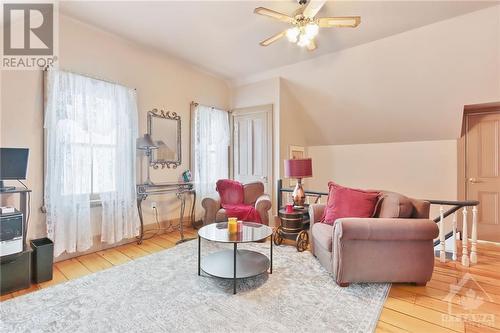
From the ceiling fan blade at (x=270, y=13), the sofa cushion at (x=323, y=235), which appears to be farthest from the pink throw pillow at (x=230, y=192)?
the ceiling fan blade at (x=270, y=13)

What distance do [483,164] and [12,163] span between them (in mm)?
6165

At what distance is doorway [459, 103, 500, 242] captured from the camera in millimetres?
3820

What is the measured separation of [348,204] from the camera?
2.72m

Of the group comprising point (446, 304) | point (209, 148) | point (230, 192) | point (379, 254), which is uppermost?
point (209, 148)

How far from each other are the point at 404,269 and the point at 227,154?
348 cm

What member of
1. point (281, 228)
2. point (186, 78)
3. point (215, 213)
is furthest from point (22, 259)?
point (186, 78)

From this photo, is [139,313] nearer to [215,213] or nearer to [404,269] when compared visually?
[215,213]

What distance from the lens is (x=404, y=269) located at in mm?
2281

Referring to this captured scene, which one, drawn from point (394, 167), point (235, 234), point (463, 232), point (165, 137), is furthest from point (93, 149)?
point (394, 167)

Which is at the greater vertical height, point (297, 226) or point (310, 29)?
point (310, 29)

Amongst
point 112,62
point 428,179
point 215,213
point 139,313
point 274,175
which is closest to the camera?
point 139,313

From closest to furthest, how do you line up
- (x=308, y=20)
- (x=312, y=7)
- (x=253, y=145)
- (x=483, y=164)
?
(x=312, y=7)
(x=308, y=20)
(x=483, y=164)
(x=253, y=145)

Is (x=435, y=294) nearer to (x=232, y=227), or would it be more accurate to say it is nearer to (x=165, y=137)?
(x=232, y=227)

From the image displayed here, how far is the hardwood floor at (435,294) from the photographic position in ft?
5.89
